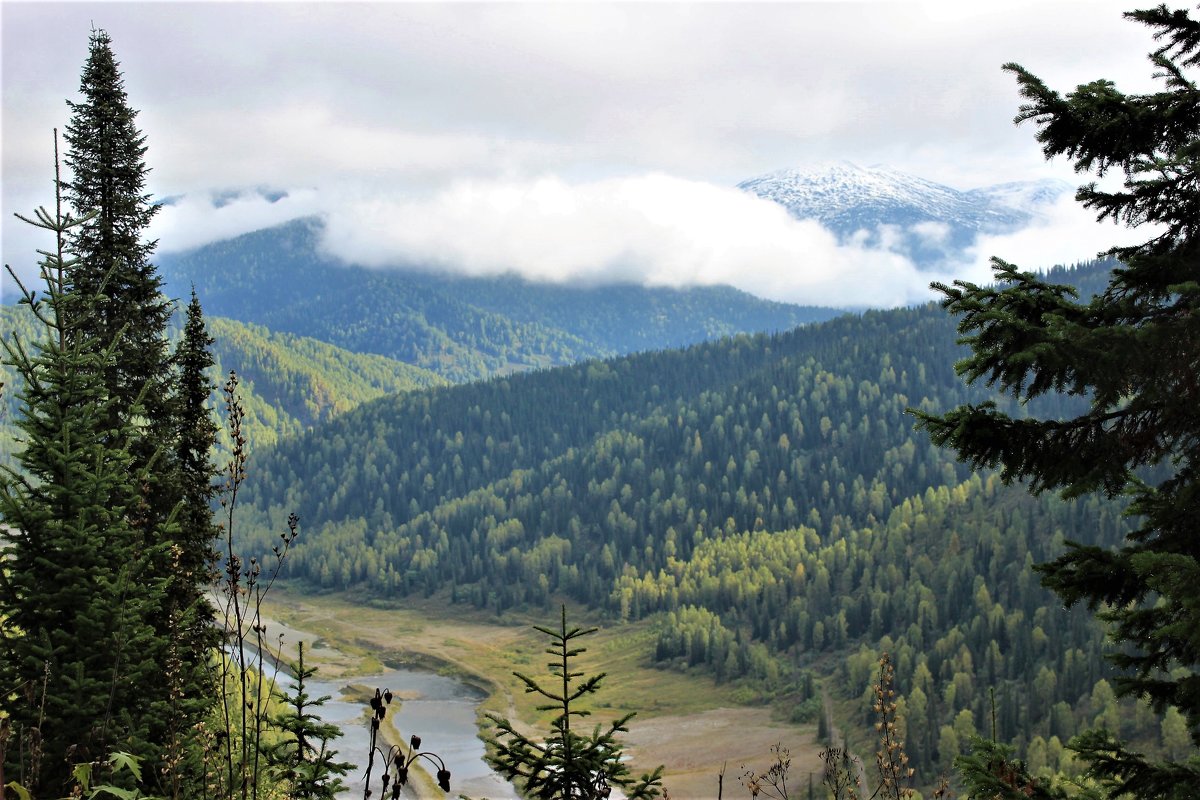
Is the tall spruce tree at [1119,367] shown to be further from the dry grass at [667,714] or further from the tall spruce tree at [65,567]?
the dry grass at [667,714]

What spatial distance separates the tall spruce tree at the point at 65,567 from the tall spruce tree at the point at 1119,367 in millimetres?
13342

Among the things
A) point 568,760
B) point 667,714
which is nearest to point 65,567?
point 568,760

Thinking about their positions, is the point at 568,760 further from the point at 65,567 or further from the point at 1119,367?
the point at 65,567

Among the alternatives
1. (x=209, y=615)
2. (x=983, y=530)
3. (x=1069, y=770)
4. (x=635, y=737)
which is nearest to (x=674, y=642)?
(x=635, y=737)

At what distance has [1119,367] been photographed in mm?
11977

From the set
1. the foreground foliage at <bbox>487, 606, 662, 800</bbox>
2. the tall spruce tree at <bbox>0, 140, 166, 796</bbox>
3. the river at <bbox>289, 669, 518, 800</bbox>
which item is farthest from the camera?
the river at <bbox>289, 669, 518, 800</bbox>

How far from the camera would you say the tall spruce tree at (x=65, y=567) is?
17.5 metres

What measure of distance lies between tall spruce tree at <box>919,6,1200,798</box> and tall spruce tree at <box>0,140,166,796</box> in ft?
43.8

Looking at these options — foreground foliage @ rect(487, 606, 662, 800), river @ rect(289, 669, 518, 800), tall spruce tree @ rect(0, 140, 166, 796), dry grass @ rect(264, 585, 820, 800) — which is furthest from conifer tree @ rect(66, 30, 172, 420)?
dry grass @ rect(264, 585, 820, 800)

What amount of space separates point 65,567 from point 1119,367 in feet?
54.1

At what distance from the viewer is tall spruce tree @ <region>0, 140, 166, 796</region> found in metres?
17.5

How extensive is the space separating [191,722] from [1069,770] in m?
106

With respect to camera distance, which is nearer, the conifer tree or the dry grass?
the conifer tree

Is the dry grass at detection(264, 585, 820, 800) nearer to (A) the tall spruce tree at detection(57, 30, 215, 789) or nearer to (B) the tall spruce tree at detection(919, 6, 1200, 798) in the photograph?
(A) the tall spruce tree at detection(57, 30, 215, 789)
